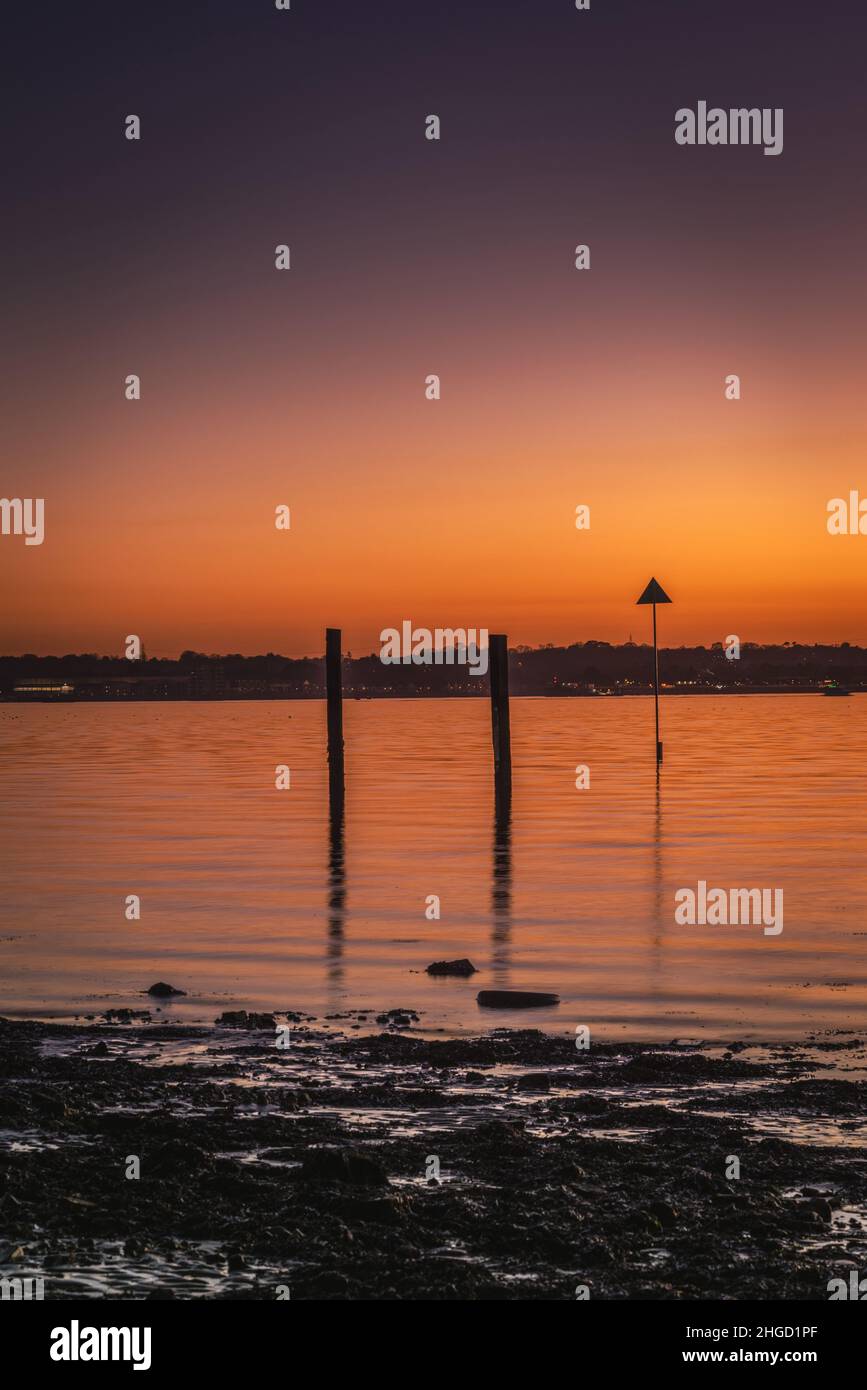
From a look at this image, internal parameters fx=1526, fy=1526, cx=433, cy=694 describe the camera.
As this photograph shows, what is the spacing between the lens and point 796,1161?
937 centimetres

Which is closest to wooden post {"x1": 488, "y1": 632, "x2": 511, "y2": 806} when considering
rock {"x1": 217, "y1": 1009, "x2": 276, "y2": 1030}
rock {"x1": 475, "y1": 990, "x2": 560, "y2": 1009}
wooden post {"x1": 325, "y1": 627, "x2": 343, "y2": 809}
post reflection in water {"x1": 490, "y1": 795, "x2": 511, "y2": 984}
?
post reflection in water {"x1": 490, "y1": 795, "x2": 511, "y2": 984}

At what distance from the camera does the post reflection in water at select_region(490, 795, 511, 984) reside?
1900 centimetres

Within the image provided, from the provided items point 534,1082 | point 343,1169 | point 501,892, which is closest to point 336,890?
point 501,892

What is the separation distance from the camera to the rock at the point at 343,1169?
8953 millimetres

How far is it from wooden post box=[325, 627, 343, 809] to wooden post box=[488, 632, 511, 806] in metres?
4.44

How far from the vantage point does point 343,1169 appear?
9.05m

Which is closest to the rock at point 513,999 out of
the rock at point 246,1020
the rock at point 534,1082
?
the rock at point 246,1020

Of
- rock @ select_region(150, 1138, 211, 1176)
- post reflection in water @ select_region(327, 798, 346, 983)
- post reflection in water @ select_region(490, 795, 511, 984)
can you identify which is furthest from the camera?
post reflection in water @ select_region(490, 795, 511, 984)

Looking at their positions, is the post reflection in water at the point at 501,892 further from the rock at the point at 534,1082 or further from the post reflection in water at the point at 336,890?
the rock at the point at 534,1082

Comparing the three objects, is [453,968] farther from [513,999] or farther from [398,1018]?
[398,1018]

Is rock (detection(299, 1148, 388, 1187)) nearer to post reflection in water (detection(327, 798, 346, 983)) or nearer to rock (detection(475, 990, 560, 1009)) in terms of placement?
rock (detection(475, 990, 560, 1009))

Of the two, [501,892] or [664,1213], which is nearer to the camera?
[664,1213]

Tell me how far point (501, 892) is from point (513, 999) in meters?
10.6
